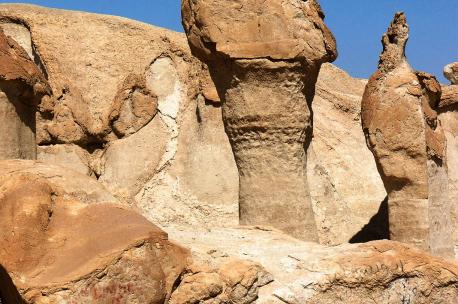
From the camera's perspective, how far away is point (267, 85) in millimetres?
7609

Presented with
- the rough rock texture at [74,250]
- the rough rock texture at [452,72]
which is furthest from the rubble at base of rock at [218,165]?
the rough rock texture at [452,72]

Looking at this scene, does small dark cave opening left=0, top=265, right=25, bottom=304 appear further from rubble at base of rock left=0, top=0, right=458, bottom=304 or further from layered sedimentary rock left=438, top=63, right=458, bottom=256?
layered sedimentary rock left=438, top=63, right=458, bottom=256

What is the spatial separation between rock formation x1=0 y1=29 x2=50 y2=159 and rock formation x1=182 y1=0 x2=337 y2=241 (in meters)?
1.30

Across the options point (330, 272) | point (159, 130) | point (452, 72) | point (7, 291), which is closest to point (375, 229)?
point (452, 72)

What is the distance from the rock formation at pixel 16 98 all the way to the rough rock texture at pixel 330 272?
2.09 metres

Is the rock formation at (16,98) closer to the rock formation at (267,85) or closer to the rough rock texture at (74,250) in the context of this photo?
the rock formation at (267,85)

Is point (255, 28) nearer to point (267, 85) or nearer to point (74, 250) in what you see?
point (267, 85)

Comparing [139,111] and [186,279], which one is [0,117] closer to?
[186,279]

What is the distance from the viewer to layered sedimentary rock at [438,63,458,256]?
996cm

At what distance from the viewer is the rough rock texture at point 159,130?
11719 millimetres

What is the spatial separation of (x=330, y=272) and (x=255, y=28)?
2614 mm

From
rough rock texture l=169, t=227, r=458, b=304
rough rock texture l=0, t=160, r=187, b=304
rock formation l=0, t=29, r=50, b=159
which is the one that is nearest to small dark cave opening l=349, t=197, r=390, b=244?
rock formation l=0, t=29, r=50, b=159

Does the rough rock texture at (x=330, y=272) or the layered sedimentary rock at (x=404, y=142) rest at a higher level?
the layered sedimentary rock at (x=404, y=142)

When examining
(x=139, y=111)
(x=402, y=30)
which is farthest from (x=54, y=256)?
(x=139, y=111)
